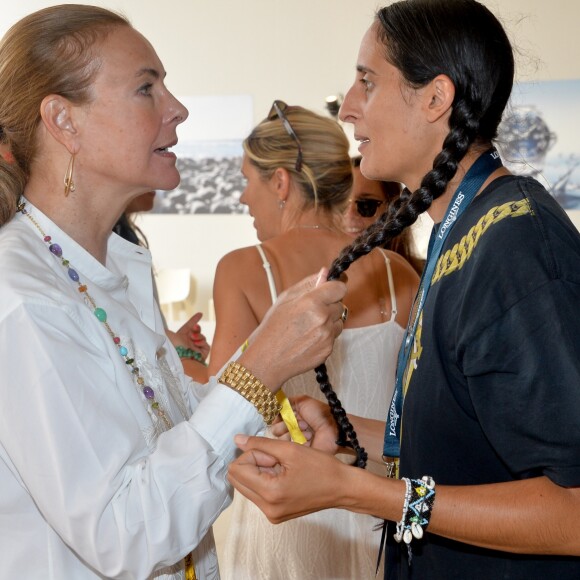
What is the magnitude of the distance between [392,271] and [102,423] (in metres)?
1.62

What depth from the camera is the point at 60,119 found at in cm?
170

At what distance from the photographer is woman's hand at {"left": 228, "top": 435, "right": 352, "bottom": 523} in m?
1.30

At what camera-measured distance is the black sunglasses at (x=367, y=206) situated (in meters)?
3.65

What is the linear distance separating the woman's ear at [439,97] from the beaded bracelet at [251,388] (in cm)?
61

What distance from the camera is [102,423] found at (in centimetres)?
138

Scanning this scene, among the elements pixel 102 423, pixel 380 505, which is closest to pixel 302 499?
pixel 380 505

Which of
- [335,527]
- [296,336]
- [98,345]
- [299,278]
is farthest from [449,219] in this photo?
Result: [335,527]

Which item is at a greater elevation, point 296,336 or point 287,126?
point 287,126

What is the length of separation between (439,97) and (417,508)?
77 cm

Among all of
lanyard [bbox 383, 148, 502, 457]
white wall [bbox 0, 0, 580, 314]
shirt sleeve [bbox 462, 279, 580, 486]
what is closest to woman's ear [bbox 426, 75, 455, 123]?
lanyard [bbox 383, 148, 502, 457]

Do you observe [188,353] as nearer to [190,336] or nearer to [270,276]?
[190,336]

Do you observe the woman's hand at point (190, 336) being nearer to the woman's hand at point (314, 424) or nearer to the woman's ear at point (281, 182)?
the woman's ear at point (281, 182)

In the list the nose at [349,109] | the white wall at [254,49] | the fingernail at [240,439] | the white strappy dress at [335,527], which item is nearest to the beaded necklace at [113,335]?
the fingernail at [240,439]

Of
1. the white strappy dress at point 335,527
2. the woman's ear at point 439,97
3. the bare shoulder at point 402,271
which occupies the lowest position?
the white strappy dress at point 335,527
